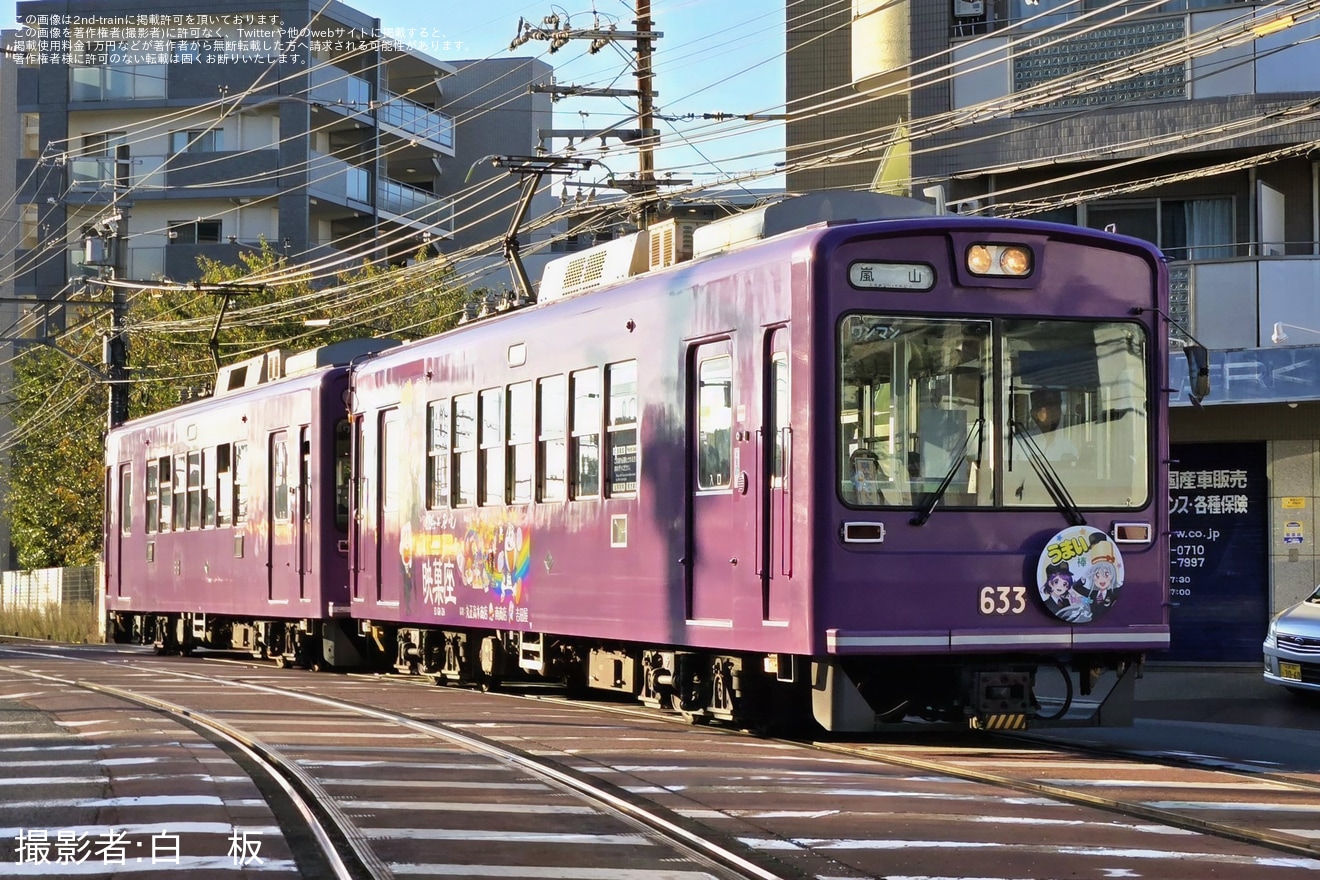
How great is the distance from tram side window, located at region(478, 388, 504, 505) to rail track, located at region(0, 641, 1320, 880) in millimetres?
2489

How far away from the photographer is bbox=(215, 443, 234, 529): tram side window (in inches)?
978

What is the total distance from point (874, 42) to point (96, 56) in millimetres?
36641

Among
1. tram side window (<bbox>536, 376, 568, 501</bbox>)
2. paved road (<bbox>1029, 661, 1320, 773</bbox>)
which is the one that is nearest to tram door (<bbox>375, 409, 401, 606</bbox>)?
tram side window (<bbox>536, 376, 568, 501</bbox>)

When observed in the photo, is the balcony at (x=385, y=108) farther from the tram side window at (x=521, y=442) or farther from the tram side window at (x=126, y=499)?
the tram side window at (x=521, y=442)

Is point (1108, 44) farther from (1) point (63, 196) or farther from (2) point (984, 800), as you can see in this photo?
(1) point (63, 196)

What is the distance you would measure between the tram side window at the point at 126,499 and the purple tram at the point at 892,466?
17.3m

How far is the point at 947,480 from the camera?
11.7 meters

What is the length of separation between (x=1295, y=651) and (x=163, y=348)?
33150 millimetres

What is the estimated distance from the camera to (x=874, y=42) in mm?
25266

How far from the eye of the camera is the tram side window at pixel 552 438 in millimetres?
15234

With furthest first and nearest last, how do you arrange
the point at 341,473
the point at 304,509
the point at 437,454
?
1. the point at 304,509
2. the point at 341,473
3. the point at 437,454

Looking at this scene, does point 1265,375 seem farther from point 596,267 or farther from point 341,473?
point 341,473

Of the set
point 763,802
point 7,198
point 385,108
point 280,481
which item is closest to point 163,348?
point 385,108

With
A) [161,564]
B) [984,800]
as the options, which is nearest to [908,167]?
[161,564]
